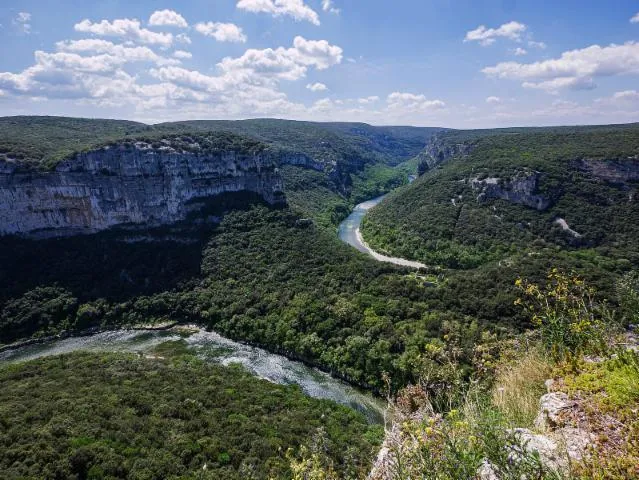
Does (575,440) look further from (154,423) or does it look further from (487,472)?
(154,423)

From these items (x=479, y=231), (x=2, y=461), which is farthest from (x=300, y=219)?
(x=2, y=461)

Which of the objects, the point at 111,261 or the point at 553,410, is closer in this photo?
the point at 553,410

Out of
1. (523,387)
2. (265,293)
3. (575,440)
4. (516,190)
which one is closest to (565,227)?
(516,190)

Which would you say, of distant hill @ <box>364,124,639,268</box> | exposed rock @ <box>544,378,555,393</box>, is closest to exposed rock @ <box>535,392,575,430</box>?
exposed rock @ <box>544,378,555,393</box>

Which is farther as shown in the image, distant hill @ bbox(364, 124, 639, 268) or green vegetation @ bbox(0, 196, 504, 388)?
distant hill @ bbox(364, 124, 639, 268)

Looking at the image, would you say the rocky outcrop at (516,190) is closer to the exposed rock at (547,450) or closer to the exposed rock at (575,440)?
the exposed rock at (575,440)

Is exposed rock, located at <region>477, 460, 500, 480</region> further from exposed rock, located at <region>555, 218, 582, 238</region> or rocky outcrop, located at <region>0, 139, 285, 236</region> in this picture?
exposed rock, located at <region>555, 218, 582, 238</region>
